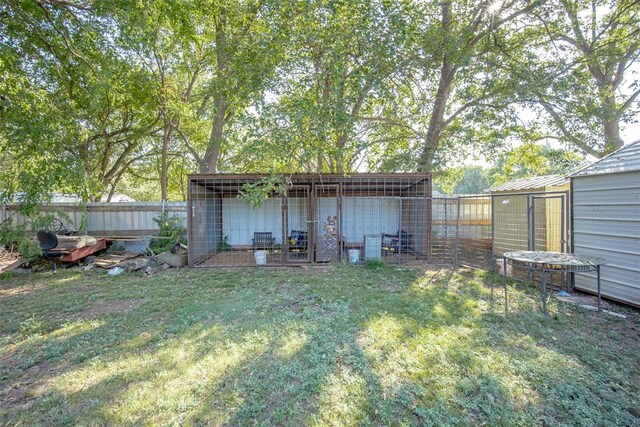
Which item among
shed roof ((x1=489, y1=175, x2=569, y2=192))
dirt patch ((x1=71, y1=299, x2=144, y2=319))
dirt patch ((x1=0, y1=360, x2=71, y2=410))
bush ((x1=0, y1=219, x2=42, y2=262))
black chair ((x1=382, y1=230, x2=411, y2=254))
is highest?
shed roof ((x1=489, y1=175, x2=569, y2=192))

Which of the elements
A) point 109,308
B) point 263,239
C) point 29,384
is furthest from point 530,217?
point 29,384

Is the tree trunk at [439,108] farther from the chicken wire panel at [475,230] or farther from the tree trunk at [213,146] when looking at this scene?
the tree trunk at [213,146]

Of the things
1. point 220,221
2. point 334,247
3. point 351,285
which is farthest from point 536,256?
point 220,221

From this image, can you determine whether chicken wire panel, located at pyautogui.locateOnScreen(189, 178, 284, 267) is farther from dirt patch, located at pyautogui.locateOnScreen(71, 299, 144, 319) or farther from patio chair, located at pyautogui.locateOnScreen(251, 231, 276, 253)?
dirt patch, located at pyautogui.locateOnScreen(71, 299, 144, 319)

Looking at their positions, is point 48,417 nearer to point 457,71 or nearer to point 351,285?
point 351,285

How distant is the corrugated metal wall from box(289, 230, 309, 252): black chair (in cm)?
582

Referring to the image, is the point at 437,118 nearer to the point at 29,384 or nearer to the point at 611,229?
the point at 611,229

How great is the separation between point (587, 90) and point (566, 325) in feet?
22.4

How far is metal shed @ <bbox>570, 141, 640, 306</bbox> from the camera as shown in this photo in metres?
4.06

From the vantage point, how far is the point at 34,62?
7.33m

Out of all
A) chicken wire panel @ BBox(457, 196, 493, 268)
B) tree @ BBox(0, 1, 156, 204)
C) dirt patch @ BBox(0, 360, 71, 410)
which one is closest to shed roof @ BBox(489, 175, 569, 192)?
chicken wire panel @ BBox(457, 196, 493, 268)

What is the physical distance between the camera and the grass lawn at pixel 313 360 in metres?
2.05

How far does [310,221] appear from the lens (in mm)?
7055

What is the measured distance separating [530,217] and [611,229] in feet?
7.17
